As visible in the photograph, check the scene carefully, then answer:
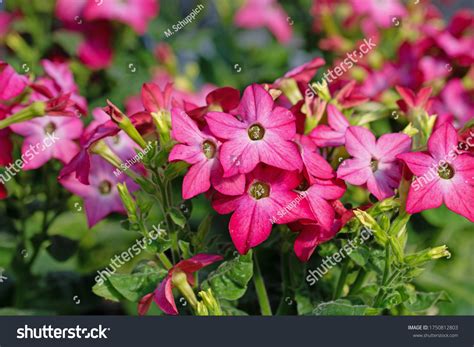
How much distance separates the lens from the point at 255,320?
0.80 m

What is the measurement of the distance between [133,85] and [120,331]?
69cm

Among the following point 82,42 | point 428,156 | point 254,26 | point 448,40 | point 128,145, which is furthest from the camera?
point 254,26

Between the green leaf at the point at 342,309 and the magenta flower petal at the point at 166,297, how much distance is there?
155 millimetres

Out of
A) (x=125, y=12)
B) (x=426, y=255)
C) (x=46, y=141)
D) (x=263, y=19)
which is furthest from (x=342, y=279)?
(x=263, y=19)

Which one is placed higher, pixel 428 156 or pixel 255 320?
pixel 428 156

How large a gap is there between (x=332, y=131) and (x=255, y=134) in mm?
117

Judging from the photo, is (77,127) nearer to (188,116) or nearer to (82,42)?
(188,116)

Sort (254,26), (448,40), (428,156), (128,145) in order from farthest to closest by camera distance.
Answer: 1. (254,26)
2. (448,40)
3. (128,145)
4. (428,156)

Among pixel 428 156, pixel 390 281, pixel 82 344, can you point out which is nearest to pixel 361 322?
pixel 390 281

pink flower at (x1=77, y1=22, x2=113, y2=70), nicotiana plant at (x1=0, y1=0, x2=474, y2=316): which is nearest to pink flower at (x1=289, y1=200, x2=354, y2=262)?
nicotiana plant at (x1=0, y1=0, x2=474, y2=316)

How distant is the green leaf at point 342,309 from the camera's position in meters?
0.73

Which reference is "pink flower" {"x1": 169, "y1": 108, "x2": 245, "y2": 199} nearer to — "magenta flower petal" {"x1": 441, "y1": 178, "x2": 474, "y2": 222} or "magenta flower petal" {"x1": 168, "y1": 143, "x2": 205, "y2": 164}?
"magenta flower petal" {"x1": 168, "y1": 143, "x2": 205, "y2": 164}

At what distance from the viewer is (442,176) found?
2.44 ft

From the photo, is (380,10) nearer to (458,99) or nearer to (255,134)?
(458,99)
